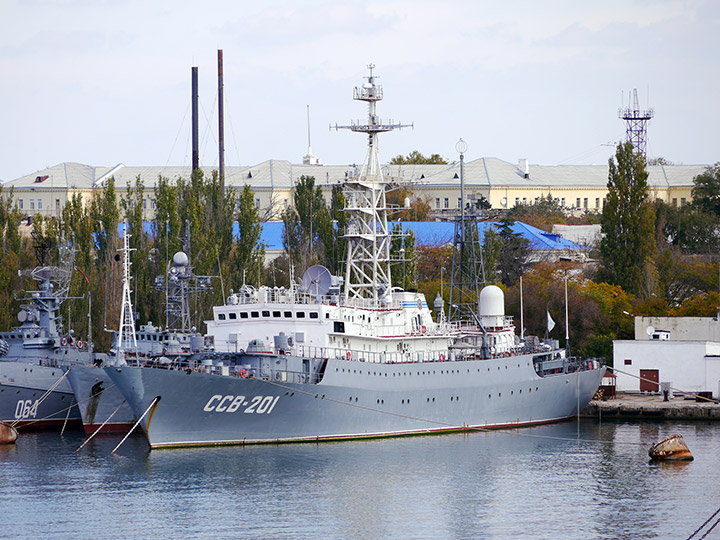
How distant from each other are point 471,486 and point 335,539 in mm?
6871

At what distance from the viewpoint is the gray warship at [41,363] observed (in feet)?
149

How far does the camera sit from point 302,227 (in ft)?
208

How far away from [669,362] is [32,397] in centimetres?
2542

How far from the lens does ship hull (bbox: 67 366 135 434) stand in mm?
43531

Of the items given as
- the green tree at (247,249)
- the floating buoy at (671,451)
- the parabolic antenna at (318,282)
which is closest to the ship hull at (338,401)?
the parabolic antenna at (318,282)

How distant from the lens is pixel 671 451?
37469 mm

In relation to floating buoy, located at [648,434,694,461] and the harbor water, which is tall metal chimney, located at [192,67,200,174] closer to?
the harbor water

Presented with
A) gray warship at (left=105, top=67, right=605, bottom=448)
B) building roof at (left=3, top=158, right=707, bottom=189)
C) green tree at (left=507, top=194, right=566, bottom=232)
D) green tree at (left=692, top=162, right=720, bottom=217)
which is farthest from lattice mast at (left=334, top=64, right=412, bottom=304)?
building roof at (left=3, top=158, right=707, bottom=189)

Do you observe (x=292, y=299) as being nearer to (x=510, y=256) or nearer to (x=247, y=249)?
(x=247, y=249)

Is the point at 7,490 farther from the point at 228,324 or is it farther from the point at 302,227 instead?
the point at 302,227

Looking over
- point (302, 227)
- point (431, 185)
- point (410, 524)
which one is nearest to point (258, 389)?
point (410, 524)

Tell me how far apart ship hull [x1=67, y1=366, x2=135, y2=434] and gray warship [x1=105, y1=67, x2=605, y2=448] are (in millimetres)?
4471

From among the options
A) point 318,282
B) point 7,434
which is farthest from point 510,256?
point 7,434

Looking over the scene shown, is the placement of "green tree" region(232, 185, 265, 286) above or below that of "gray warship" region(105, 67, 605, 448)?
above
